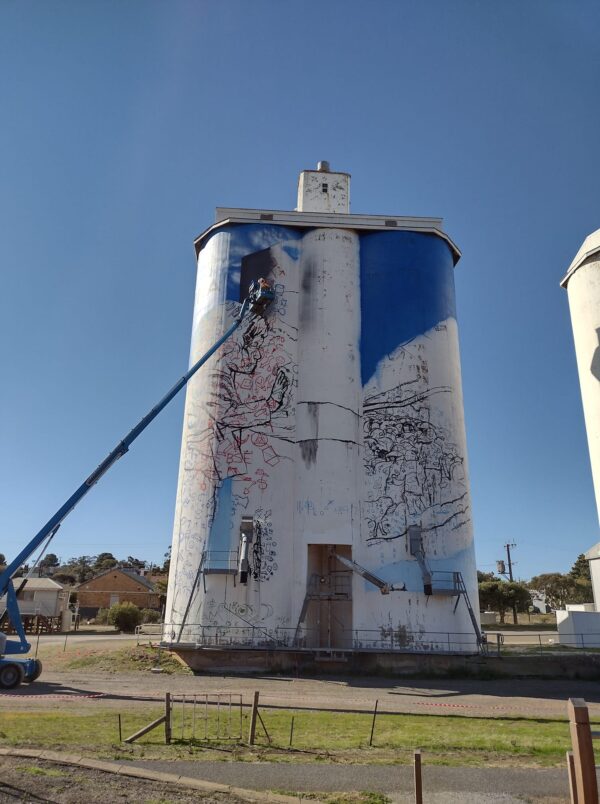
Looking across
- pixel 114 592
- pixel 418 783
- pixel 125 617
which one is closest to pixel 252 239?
pixel 125 617

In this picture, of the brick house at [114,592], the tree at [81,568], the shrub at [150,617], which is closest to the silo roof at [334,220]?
the shrub at [150,617]

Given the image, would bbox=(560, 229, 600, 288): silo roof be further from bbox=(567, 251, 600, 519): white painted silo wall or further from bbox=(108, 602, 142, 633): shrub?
bbox=(108, 602, 142, 633): shrub

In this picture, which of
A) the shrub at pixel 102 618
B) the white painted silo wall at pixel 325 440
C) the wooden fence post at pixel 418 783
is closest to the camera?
the wooden fence post at pixel 418 783

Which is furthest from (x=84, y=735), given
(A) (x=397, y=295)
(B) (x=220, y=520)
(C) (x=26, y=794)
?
(A) (x=397, y=295)

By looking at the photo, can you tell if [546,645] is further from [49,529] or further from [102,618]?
[102,618]

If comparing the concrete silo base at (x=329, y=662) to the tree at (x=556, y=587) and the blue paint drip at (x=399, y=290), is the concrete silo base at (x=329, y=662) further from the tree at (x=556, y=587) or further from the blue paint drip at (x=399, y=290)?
the tree at (x=556, y=587)

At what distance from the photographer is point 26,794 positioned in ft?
28.1

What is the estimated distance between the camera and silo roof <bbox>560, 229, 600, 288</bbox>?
37062mm

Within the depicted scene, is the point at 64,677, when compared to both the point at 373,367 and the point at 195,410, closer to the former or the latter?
the point at 195,410

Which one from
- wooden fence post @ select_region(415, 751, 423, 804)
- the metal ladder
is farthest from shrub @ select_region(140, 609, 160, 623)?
wooden fence post @ select_region(415, 751, 423, 804)

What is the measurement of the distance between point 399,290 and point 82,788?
3095 cm

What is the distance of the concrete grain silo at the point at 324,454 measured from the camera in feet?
99.1

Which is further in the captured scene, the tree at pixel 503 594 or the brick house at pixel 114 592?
the brick house at pixel 114 592

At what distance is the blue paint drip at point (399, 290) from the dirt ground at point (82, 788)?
26.7m
